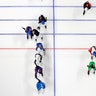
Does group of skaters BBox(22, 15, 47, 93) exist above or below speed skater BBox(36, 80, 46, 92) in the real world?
above

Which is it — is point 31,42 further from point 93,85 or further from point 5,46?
point 93,85

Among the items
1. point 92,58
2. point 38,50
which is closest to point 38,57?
point 38,50

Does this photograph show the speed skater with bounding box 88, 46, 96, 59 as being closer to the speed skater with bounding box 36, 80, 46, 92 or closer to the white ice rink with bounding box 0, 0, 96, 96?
the white ice rink with bounding box 0, 0, 96, 96

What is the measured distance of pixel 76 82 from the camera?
1.12m

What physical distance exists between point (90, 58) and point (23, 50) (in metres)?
0.31

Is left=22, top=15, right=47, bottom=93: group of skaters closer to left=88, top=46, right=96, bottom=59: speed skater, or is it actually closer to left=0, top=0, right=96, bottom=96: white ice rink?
left=0, top=0, right=96, bottom=96: white ice rink

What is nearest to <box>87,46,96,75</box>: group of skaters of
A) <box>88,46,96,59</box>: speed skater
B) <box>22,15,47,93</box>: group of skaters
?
<box>88,46,96,59</box>: speed skater

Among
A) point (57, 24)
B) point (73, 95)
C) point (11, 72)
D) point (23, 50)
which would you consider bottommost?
point (73, 95)

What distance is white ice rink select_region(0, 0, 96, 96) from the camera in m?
1.12

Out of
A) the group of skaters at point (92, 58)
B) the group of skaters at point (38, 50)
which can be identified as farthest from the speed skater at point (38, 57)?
the group of skaters at point (92, 58)

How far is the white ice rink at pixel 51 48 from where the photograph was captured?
1117mm

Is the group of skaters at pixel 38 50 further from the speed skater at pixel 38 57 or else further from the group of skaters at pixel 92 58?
the group of skaters at pixel 92 58

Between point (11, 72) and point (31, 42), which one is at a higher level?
point (31, 42)

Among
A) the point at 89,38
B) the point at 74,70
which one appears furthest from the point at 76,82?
the point at 89,38
